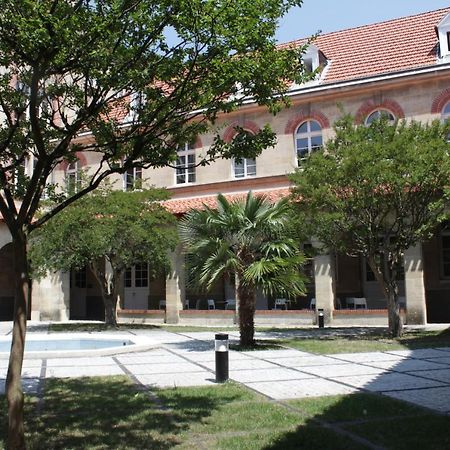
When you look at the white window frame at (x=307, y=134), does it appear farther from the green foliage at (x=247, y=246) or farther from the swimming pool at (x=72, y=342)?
the swimming pool at (x=72, y=342)

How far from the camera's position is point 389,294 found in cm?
1759

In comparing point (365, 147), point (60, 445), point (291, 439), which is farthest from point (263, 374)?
point (365, 147)

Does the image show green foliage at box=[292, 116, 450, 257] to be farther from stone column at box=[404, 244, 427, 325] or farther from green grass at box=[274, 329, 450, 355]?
stone column at box=[404, 244, 427, 325]

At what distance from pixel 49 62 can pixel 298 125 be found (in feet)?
69.1

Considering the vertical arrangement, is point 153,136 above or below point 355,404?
above

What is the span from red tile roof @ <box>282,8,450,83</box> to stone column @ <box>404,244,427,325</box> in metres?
7.89

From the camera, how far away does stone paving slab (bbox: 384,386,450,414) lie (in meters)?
7.89

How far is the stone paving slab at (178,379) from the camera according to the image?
9938 mm

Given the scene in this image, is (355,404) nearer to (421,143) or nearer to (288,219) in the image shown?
(288,219)

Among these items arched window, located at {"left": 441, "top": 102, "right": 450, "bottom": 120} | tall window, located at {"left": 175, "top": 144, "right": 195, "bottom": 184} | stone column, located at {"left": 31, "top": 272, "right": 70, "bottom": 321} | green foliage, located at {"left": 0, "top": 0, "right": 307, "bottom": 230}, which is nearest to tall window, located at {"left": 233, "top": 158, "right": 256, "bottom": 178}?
tall window, located at {"left": 175, "top": 144, "right": 195, "bottom": 184}

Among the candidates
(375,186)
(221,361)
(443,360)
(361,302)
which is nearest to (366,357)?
(443,360)

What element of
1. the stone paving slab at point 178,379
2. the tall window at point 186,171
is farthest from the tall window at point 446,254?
the stone paving slab at point 178,379

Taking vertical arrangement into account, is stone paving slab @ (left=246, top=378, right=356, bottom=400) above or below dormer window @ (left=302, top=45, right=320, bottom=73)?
below

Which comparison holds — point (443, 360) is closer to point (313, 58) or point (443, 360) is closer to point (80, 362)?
point (80, 362)
